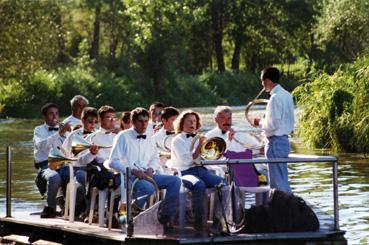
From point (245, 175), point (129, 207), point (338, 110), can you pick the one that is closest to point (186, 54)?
point (338, 110)

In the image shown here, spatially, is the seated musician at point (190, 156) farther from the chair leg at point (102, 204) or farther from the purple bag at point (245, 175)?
the chair leg at point (102, 204)

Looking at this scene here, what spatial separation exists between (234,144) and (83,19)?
7866 cm

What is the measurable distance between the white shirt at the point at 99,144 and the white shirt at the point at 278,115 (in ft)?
6.49

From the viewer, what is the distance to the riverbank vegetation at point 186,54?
30.2 m

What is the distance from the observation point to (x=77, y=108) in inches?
607

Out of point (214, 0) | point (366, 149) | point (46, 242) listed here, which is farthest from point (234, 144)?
point (214, 0)

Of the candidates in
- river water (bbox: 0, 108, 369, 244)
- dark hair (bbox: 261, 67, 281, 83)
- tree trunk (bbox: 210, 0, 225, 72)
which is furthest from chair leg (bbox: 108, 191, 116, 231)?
tree trunk (bbox: 210, 0, 225, 72)

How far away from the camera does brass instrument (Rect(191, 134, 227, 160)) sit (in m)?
13.3

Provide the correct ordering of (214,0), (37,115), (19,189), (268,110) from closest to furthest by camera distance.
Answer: (268,110) → (19,189) → (37,115) → (214,0)

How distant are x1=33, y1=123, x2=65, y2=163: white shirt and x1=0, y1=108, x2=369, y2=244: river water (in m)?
1.73

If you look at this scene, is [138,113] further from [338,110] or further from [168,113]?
[338,110]

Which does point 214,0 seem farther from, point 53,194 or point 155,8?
point 53,194

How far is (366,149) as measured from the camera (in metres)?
28.2

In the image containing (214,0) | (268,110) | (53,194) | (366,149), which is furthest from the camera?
(214,0)
